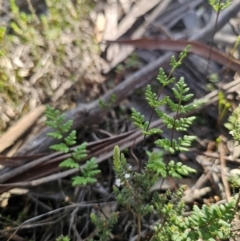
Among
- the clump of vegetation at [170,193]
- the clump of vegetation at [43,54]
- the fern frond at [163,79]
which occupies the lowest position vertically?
the clump of vegetation at [170,193]

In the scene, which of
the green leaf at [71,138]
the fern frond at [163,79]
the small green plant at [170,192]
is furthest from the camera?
the green leaf at [71,138]

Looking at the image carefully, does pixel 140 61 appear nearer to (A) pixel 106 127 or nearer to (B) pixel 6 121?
(A) pixel 106 127

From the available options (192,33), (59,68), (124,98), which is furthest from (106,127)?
(192,33)

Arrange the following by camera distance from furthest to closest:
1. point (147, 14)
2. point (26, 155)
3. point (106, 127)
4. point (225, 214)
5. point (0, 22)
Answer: point (147, 14) < point (0, 22) < point (106, 127) < point (26, 155) < point (225, 214)

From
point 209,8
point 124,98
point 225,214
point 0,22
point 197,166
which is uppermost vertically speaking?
point 209,8

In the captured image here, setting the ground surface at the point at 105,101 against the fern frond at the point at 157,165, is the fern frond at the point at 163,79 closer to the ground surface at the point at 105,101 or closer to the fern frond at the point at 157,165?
the fern frond at the point at 157,165

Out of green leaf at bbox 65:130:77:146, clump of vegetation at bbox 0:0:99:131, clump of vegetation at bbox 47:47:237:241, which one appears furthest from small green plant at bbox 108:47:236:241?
clump of vegetation at bbox 0:0:99:131

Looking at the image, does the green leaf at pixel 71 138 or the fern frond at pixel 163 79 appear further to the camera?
the green leaf at pixel 71 138

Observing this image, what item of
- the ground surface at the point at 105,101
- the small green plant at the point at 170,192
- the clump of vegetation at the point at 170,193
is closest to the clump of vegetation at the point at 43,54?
the ground surface at the point at 105,101

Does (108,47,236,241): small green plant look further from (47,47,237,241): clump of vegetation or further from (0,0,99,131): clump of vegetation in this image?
(0,0,99,131): clump of vegetation

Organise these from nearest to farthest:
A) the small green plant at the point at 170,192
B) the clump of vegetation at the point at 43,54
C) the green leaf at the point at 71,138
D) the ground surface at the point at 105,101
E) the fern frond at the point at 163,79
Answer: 1. the small green plant at the point at 170,192
2. the fern frond at the point at 163,79
3. the green leaf at the point at 71,138
4. the ground surface at the point at 105,101
5. the clump of vegetation at the point at 43,54

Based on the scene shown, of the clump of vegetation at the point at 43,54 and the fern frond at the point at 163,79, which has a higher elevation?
the clump of vegetation at the point at 43,54
